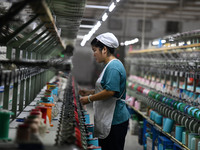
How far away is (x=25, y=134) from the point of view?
167 centimetres

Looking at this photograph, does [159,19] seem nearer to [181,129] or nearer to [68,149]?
[181,129]

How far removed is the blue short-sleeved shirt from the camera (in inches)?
122

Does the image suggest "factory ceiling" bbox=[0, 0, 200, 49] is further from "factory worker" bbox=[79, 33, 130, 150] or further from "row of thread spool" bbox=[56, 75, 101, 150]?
"row of thread spool" bbox=[56, 75, 101, 150]

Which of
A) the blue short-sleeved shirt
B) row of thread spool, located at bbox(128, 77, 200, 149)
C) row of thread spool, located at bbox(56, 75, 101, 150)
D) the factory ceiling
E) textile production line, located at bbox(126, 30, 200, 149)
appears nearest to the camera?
row of thread spool, located at bbox(56, 75, 101, 150)

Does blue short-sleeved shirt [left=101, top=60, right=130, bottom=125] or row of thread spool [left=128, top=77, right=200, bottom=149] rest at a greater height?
blue short-sleeved shirt [left=101, top=60, right=130, bottom=125]

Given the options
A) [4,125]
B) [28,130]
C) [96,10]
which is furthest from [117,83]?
[96,10]

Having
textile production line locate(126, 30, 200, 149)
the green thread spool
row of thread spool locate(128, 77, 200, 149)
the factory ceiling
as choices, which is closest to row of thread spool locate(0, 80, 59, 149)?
the green thread spool

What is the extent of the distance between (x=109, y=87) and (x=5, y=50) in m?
1.24

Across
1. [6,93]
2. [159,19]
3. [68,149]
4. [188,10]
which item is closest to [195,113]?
[6,93]

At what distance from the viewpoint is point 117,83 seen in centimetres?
312

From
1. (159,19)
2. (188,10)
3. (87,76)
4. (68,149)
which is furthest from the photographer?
(87,76)

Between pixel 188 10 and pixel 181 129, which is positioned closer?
pixel 181 129

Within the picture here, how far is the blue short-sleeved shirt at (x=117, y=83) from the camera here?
310cm

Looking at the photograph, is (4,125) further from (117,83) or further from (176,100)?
(176,100)
